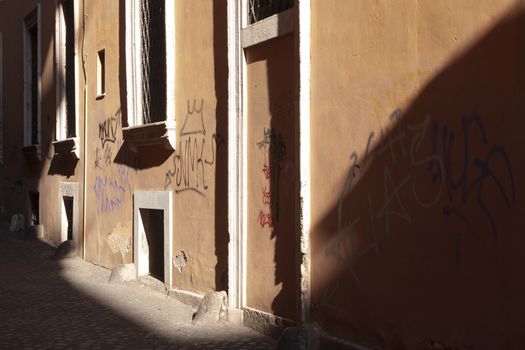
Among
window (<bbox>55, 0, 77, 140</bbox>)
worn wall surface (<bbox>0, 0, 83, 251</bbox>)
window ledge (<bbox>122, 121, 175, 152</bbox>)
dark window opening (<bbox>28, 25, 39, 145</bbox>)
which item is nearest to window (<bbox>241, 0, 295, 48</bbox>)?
window ledge (<bbox>122, 121, 175, 152</bbox>)

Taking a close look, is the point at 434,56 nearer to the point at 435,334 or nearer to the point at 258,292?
the point at 435,334

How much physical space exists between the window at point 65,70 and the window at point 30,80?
2439 millimetres

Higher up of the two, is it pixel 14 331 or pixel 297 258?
pixel 297 258

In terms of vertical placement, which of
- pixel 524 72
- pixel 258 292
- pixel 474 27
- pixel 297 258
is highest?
pixel 474 27

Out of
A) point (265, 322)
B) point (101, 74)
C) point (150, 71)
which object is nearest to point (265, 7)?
point (265, 322)

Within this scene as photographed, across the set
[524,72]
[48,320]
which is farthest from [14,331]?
[524,72]

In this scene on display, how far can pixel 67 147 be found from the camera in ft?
42.6

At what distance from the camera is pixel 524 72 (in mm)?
4105

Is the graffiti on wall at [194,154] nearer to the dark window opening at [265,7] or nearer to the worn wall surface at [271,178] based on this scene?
the worn wall surface at [271,178]

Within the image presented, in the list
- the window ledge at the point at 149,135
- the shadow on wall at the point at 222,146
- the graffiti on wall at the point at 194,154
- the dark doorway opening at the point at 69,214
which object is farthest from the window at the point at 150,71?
the dark doorway opening at the point at 69,214

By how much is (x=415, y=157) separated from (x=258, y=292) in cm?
264

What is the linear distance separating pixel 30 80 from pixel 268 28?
1110 cm

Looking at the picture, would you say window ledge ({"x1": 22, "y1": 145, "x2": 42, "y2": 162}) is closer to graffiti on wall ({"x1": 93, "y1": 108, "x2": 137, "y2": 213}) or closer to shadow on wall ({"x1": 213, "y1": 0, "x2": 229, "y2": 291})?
graffiti on wall ({"x1": 93, "y1": 108, "x2": 137, "y2": 213})

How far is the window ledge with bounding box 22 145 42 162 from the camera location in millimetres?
15211
